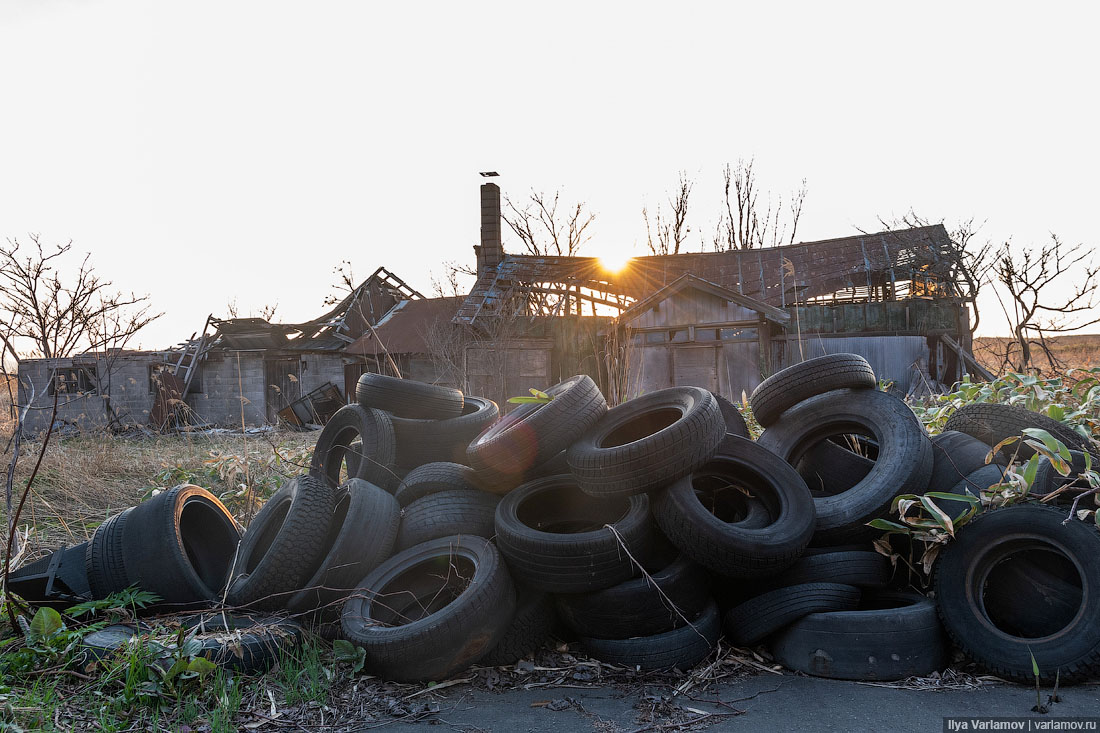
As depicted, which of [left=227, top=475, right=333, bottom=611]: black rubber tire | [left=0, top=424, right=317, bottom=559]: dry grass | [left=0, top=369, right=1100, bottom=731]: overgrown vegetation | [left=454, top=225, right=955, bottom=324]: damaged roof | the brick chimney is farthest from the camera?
the brick chimney

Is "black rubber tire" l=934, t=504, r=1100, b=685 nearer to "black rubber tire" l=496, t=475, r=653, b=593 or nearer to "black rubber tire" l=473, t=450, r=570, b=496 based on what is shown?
"black rubber tire" l=496, t=475, r=653, b=593

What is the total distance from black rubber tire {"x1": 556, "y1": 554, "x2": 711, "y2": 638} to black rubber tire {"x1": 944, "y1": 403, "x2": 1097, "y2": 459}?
2.32 metres

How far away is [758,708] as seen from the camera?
3205 millimetres

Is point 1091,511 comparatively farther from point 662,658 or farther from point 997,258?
point 997,258

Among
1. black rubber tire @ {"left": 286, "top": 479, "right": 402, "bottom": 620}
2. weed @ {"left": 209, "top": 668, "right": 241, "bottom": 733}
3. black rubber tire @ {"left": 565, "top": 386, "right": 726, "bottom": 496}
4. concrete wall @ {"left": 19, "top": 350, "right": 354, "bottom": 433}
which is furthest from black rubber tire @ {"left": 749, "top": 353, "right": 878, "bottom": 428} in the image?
concrete wall @ {"left": 19, "top": 350, "right": 354, "bottom": 433}

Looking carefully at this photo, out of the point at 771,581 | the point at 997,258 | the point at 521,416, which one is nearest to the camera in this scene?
the point at 771,581

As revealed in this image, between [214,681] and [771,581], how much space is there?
319 cm

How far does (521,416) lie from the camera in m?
5.07

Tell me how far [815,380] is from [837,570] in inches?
57.3

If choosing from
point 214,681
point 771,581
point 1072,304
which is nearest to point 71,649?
point 214,681

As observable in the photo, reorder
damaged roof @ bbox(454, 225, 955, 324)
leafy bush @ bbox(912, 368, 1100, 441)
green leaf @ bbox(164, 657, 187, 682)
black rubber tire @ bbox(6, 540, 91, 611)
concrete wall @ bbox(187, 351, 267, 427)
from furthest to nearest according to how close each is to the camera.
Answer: concrete wall @ bbox(187, 351, 267, 427) → damaged roof @ bbox(454, 225, 955, 324) → leafy bush @ bbox(912, 368, 1100, 441) → black rubber tire @ bbox(6, 540, 91, 611) → green leaf @ bbox(164, 657, 187, 682)

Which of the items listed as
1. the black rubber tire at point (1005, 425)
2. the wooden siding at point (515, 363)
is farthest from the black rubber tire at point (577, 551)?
the wooden siding at point (515, 363)

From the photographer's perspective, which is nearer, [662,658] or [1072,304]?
[662,658]

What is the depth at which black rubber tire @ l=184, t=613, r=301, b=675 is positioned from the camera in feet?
11.7
